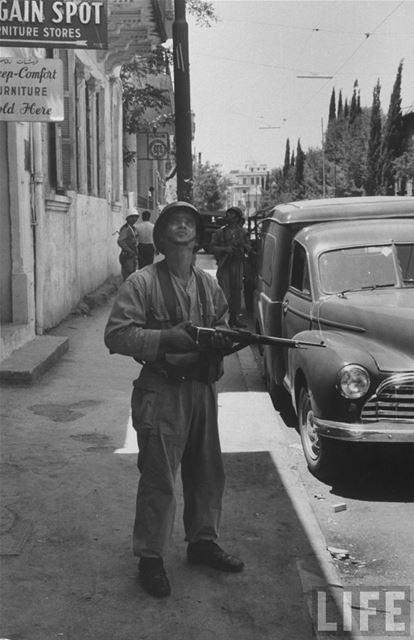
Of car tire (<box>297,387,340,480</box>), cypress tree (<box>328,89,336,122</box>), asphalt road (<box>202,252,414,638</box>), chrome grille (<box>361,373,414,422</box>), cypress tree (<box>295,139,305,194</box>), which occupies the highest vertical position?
cypress tree (<box>328,89,336,122</box>)

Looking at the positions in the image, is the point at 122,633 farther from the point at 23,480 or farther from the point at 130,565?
the point at 23,480

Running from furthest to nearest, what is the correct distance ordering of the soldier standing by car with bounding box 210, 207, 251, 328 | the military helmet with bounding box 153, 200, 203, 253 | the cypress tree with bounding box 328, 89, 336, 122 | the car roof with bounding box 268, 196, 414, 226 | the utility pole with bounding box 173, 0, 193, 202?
the cypress tree with bounding box 328, 89, 336, 122 < the soldier standing by car with bounding box 210, 207, 251, 328 < the utility pole with bounding box 173, 0, 193, 202 < the car roof with bounding box 268, 196, 414, 226 < the military helmet with bounding box 153, 200, 203, 253

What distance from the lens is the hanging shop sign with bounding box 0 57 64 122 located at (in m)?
8.15

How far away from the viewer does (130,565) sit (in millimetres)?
4270

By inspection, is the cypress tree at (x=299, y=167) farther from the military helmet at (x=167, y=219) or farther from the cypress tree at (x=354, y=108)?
the military helmet at (x=167, y=219)

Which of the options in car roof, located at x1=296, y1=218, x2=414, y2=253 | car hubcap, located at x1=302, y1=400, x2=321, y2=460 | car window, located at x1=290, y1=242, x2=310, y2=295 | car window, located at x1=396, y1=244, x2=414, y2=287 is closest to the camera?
car hubcap, located at x1=302, y1=400, x2=321, y2=460

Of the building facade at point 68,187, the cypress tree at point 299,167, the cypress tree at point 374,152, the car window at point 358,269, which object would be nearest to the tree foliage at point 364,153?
the cypress tree at point 374,152

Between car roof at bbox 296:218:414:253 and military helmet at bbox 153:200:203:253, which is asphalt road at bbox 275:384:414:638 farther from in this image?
military helmet at bbox 153:200:203:253

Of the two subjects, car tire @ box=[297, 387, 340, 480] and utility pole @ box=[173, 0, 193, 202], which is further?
utility pole @ box=[173, 0, 193, 202]

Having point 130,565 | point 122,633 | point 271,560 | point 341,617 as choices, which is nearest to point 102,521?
point 130,565

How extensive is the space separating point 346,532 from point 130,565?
134 cm

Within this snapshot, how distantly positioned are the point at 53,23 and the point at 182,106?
10.9 feet

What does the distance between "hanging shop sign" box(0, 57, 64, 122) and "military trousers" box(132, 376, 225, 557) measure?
16.4 feet

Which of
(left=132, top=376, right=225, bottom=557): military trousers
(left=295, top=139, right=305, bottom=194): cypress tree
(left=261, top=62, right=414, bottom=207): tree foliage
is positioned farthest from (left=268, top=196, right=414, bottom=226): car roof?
(left=295, top=139, right=305, bottom=194): cypress tree
